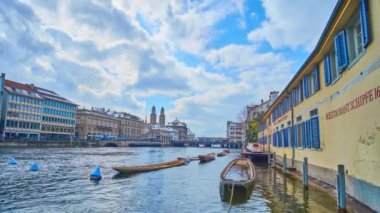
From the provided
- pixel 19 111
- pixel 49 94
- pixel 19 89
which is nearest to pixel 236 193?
pixel 19 111

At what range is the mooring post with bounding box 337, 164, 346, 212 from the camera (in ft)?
34.8

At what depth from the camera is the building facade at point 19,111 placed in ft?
304

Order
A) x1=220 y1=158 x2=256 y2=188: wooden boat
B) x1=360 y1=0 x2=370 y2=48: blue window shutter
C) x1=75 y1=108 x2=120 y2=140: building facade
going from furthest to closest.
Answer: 1. x1=75 y1=108 x2=120 y2=140: building facade
2. x1=220 y1=158 x2=256 y2=188: wooden boat
3. x1=360 y1=0 x2=370 y2=48: blue window shutter

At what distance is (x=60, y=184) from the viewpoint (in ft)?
69.7

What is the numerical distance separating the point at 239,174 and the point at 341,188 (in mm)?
13643

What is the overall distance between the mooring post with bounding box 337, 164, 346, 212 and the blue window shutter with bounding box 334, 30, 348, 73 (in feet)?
13.4

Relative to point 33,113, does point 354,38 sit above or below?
below

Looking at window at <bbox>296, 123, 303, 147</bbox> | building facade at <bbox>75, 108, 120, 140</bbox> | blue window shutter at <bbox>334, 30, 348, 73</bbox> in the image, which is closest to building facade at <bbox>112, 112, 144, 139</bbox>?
building facade at <bbox>75, 108, 120, 140</bbox>

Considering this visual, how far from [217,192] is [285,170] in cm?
884

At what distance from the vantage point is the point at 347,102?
1230cm

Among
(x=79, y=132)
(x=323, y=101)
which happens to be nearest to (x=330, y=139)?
(x=323, y=101)

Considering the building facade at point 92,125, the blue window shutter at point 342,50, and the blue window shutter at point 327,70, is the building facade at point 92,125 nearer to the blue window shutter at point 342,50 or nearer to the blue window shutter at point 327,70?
the blue window shutter at point 327,70

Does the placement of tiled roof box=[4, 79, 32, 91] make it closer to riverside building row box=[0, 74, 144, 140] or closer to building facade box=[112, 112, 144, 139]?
riverside building row box=[0, 74, 144, 140]

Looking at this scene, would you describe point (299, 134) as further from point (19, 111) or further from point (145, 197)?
point (19, 111)
